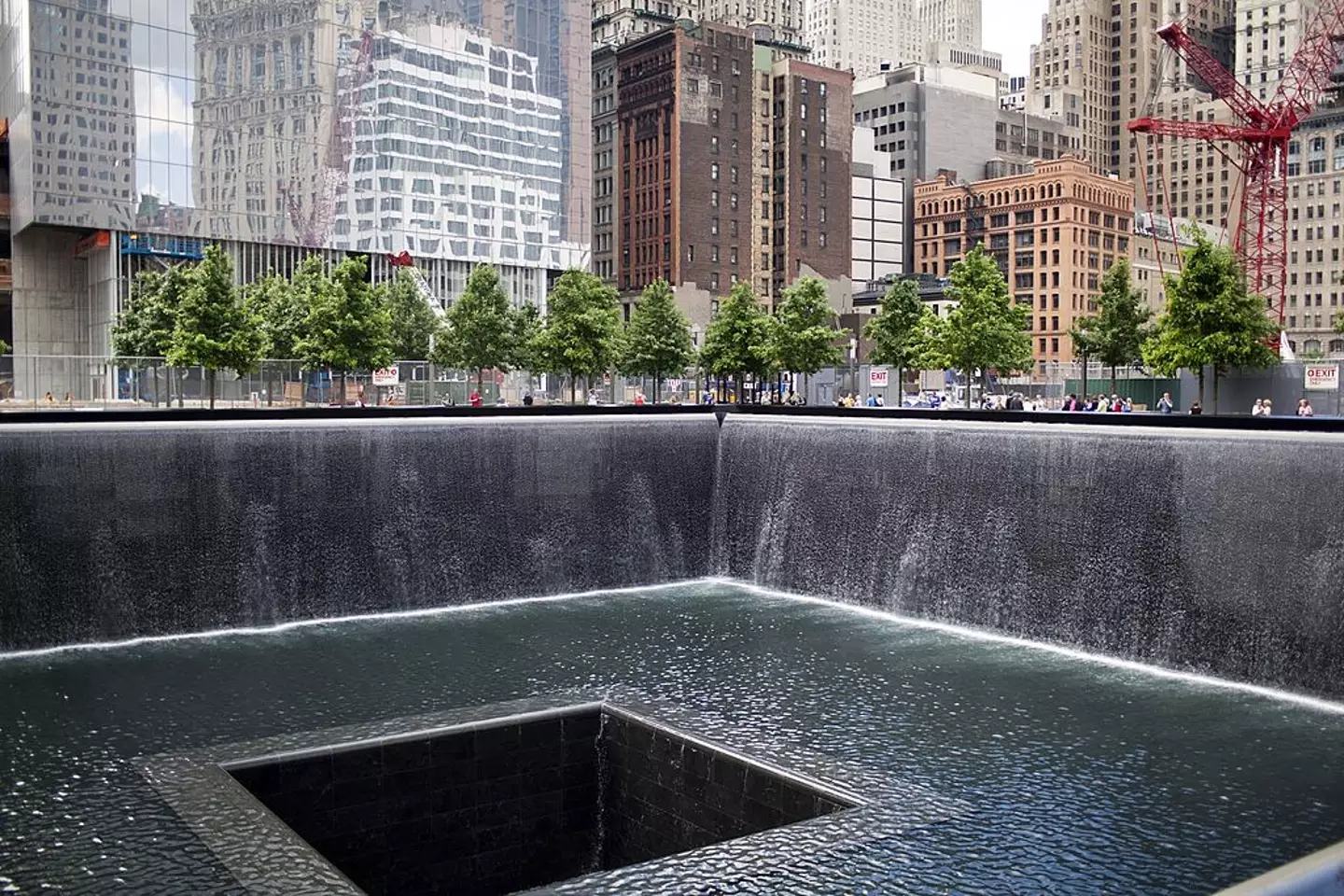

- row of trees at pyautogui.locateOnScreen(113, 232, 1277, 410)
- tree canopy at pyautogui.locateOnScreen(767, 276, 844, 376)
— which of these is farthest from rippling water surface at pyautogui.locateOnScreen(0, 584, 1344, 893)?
tree canopy at pyautogui.locateOnScreen(767, 276, 844, 376)

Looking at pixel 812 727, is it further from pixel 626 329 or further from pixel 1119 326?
pixel 626 329

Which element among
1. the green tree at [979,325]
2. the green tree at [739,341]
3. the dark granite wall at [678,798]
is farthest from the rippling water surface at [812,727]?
the green tree at [739,341]

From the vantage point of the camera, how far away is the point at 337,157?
76250 mm

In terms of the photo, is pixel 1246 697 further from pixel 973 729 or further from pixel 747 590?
pixel 747 590

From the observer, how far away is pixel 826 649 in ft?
58.9

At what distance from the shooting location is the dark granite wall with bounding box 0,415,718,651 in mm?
19000

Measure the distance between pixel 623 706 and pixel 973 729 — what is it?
3.67 metres

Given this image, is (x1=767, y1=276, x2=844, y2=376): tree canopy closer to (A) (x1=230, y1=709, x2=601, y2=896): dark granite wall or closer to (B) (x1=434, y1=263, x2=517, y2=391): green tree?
(B) (x1=434, y1=263, x2=517, y2=391): green tree

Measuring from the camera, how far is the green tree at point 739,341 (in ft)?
202

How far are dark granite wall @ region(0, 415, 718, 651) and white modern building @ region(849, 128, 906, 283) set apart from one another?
11320 centimetres

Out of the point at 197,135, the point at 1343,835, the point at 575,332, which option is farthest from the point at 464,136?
the point at 1343,835

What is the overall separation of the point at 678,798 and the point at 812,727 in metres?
2.21

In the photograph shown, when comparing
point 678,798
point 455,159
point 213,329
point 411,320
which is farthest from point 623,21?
point 678,798

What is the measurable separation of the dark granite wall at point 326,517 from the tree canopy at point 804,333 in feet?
111
